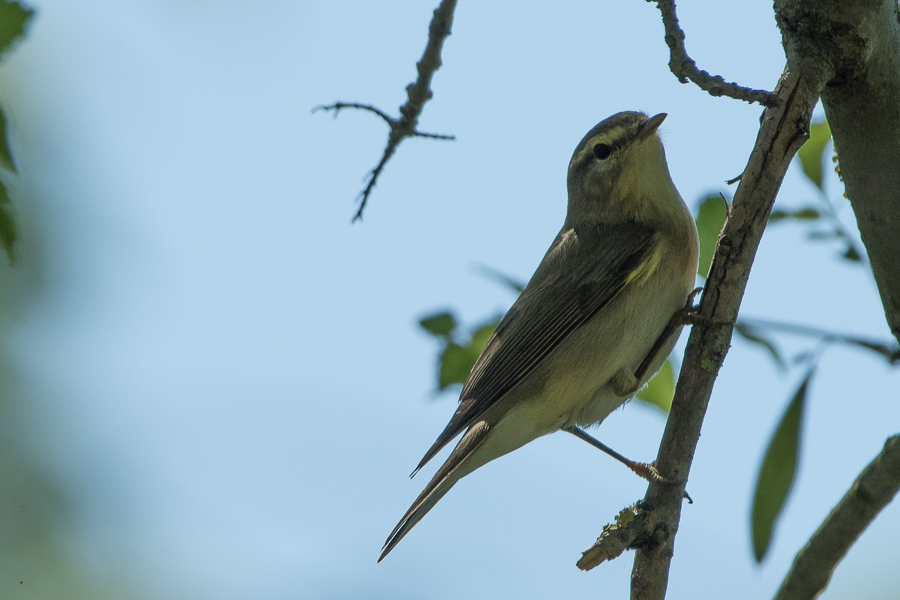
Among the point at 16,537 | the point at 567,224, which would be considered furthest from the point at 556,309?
the point at 16,537

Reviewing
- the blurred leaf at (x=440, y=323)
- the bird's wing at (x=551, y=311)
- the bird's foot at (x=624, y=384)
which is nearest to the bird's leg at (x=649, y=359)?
the bird's foot at (x=624, y=384)

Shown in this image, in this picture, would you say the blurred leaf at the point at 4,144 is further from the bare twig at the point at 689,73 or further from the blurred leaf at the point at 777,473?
the blurred leaf at the point at 777,473

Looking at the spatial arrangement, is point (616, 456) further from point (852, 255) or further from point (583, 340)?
point (852, 255)

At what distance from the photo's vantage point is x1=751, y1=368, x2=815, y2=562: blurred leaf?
10.3 ft

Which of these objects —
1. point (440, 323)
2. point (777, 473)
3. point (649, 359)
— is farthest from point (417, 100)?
point (777, 473)

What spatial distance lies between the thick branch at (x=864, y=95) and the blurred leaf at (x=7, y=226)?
91.1 inches

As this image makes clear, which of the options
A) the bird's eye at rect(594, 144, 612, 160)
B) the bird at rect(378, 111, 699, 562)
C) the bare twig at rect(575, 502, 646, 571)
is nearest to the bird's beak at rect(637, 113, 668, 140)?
the bird at rect(378, 111, 699, 562)

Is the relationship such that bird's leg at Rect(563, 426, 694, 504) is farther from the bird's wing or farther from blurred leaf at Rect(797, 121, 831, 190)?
blurred leaf at Rect(797, 121, 831, 190)

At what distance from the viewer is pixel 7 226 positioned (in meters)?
1.97

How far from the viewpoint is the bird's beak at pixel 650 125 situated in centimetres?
412

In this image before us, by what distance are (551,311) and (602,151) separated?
3.43ft

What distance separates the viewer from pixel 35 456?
6754 mm

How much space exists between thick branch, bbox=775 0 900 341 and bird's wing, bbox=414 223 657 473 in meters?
1.22

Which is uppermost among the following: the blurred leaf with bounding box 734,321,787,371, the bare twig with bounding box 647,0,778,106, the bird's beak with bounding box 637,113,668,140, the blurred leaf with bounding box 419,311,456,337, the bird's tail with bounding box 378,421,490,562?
the bird's beak with bounding box 637,113,668,140
